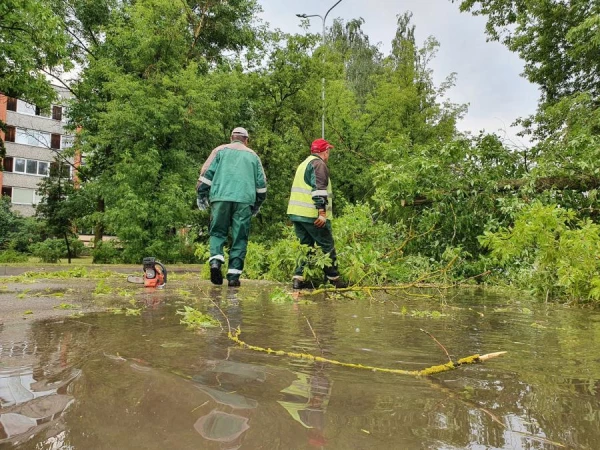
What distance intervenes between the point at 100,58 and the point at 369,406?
2139 centimetres

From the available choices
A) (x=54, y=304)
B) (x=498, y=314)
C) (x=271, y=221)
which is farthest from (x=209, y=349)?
(x=271, y=221)

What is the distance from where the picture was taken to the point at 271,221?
20.9 m

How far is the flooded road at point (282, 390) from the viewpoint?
109cm

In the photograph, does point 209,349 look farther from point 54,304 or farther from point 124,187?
point 124,187

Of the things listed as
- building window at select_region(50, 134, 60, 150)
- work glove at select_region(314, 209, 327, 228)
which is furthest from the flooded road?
building window at select_region(50, 134, 60, 150)

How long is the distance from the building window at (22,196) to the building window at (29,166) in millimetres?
1764

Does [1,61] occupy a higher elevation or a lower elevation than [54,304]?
higher

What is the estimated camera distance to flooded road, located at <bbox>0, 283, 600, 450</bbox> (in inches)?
42.8

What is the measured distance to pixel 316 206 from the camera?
5.56 m

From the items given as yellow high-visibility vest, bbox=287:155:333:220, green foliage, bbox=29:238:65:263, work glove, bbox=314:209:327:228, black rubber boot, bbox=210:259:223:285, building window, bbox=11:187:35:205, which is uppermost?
building window, bbox=11:187:35:205

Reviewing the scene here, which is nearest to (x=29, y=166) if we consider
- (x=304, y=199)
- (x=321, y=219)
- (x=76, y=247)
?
(x=76, y=247)

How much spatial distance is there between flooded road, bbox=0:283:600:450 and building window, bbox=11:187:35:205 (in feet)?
153

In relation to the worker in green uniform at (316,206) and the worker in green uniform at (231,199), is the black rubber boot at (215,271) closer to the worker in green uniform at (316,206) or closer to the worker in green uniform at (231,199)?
the worker in green uniform at (231,199)

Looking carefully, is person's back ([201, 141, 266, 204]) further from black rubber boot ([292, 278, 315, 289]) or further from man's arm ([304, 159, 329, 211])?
black rubber boot ([292, 278, 315, 289])
